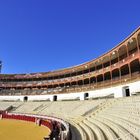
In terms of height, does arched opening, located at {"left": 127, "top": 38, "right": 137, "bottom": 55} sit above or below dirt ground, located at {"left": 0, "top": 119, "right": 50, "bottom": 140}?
above

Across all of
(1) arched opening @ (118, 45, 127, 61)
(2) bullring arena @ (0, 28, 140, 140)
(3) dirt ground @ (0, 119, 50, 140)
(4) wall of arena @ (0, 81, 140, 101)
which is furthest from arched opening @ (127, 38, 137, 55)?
(3) dirt ground @ (0, 119, 50, 140)

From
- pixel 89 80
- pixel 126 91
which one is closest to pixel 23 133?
pixel 126 91

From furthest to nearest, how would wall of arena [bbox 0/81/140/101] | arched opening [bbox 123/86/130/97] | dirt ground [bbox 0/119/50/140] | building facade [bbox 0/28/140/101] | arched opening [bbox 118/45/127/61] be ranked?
arched opening [bbox 118/45/127/61], building facade [bbox 0/28/140/101], arched opening [bbox 123/86/130/97], wall of arena [bbox 0/81/140/101], dirt ground [bbox 0/119/50/140]

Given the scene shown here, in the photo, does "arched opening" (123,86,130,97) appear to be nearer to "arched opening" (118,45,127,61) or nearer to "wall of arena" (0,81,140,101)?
Answer: "wall of arena" (0,81,140,101)

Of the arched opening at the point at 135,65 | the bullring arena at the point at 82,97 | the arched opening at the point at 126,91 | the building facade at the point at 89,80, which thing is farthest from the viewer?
the arched opening at the point at 135,65

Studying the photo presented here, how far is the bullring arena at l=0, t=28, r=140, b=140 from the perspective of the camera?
751 inches

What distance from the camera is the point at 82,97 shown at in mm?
49375

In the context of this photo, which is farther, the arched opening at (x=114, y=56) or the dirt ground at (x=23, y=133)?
the arched opening at (x=114, y=56)

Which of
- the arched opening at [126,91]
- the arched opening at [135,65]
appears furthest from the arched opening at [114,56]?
the arched opening at [126,91]

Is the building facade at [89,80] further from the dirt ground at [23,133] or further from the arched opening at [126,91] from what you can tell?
the dirt ground at [23,133]

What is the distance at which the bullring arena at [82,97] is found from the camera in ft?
62.6

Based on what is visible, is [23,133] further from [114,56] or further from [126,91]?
[114,56]

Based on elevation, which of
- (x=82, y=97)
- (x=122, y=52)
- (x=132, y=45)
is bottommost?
(x=82, y=97)

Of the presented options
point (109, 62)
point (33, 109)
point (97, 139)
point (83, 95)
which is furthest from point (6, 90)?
point (97, 139)
